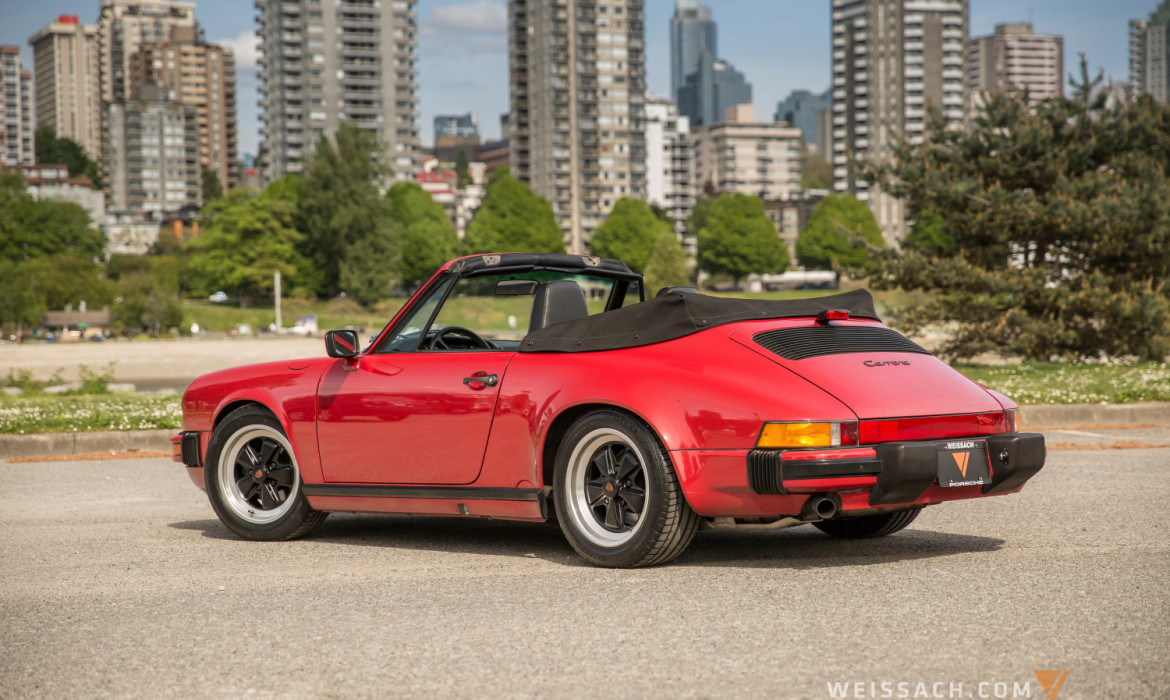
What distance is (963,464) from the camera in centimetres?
502

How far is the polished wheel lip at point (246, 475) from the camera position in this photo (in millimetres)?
6496

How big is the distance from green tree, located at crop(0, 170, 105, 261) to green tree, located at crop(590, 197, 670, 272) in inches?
1910

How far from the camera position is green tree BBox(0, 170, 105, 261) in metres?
102

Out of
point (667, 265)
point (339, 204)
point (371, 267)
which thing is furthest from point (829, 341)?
point (667, 265)

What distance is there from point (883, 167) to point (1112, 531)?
15.3m

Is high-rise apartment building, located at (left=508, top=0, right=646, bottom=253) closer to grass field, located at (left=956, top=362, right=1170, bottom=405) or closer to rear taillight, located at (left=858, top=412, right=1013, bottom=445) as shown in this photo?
grass field, located at (left=956, top=362, right=1170, bottom=405)

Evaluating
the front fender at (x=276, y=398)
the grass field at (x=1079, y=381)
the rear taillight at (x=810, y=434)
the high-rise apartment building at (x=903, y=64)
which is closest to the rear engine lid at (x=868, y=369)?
the rear taillight at (x=810, y=434)

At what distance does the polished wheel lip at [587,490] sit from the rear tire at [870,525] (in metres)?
1.44

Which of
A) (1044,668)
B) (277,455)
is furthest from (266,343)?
(1044,668)

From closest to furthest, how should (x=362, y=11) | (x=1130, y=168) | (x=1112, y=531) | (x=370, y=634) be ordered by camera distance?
1. (x=370, y=634)
2. (x=1112, y=531)
3. (x=1130, y=168)
4. (x=362, y=11)

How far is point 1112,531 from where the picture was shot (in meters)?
6.15

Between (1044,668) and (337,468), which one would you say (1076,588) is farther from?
(337,468)

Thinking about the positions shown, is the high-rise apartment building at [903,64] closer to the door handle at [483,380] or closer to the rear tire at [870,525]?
the rear tire at [870,525]

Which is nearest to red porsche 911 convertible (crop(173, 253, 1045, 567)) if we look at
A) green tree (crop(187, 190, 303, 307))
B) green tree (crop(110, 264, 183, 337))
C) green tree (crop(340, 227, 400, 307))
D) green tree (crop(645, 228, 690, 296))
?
green tree (crop(110, 264, 183, 337))
